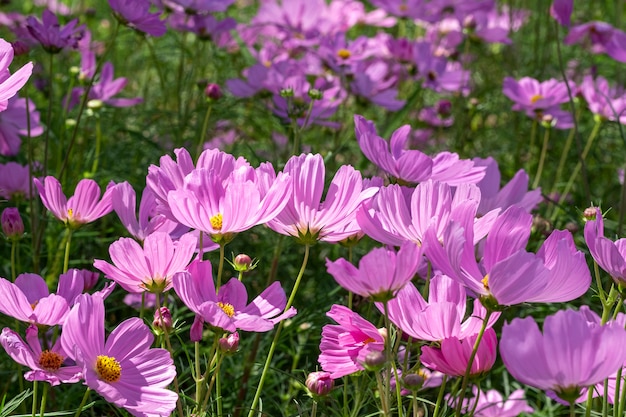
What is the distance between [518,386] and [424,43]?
877 mm

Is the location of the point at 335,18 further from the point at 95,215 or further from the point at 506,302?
the point at 506,302

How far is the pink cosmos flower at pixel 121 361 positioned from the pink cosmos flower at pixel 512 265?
0.23m

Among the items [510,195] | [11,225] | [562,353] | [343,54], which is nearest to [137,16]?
[11,225]

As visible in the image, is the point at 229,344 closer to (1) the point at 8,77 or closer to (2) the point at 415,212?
(2) the point at 415,212

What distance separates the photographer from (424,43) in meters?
1.83

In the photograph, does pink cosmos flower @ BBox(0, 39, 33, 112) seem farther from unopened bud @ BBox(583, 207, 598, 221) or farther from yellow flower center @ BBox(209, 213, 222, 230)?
unopened bud @ BBox(583, 207, 598, 221)

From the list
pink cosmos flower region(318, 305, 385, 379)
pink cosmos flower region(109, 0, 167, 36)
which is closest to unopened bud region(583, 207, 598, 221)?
pink cosmos flower region(318, 305, 385, 379)

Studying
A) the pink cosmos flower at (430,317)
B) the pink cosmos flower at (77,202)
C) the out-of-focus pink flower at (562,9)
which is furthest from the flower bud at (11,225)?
the out-of-focus pink flower at (562,9)

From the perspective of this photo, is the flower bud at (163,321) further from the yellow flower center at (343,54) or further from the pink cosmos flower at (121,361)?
the yellow flower center at (343,54)

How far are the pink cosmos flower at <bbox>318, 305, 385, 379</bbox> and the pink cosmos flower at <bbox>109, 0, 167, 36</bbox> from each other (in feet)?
2.06

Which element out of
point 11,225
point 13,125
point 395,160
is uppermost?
point 395,160

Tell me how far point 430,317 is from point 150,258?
0.22 meters

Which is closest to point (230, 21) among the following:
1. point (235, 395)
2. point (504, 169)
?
point (504, 169)

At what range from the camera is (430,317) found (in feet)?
2.11
